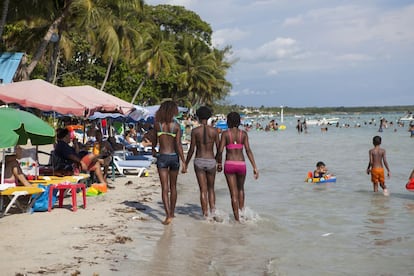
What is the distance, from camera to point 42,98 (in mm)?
9750

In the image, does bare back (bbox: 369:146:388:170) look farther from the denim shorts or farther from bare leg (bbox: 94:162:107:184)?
bare leg (bbox: 94:162:107:184)

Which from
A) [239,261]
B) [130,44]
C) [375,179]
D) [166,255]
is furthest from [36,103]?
[130,44]

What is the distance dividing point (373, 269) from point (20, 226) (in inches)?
176

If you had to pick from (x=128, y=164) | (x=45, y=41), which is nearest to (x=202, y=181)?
(x=128, y=164)

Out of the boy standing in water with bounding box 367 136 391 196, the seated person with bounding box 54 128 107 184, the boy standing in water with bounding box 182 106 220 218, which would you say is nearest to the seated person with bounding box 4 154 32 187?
the seated person with bounding box 54 128 107 184

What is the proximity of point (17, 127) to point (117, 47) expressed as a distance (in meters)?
19.8

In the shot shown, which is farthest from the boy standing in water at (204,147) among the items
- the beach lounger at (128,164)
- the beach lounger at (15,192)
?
the beach lounger at (128,164)

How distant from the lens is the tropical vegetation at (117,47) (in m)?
20.4

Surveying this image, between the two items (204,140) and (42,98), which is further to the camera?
(42,98)

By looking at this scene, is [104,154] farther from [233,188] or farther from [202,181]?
[233,188]

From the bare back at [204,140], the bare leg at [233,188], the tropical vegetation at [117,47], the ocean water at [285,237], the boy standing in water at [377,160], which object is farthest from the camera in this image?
the tropical vegetation at [117,47]

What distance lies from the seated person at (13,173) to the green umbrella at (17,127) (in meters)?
0.39

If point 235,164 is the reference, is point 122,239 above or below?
below

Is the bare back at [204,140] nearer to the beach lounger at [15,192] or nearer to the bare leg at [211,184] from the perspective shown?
the bare leg at [211,184]
